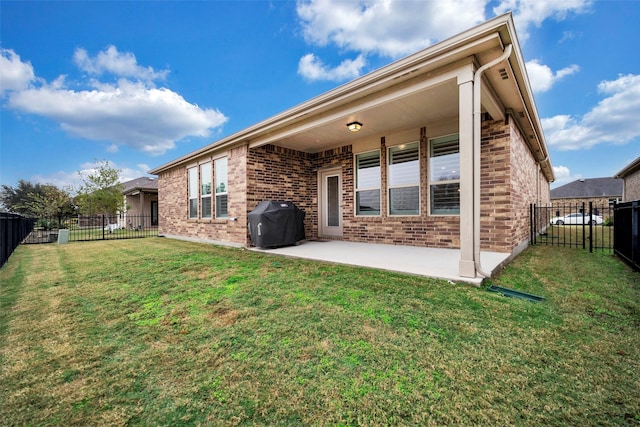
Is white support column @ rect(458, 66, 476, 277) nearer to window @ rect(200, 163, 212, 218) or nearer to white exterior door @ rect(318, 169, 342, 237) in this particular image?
white exterior door @ rect(318, 169, 342, 237)

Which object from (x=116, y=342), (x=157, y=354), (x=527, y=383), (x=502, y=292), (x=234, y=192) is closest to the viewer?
(x=527, y=383)

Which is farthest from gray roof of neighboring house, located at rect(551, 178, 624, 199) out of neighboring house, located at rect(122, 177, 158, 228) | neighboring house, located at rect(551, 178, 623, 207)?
neighboring house, located at rect(122, 177, 158, 228)

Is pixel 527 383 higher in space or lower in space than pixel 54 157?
lower

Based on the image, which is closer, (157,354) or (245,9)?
(157,354)

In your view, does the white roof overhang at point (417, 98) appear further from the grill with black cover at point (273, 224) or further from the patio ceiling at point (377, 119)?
the grill with black cover at point (273, 224)

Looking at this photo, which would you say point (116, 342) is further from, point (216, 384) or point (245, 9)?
point (245, 9)

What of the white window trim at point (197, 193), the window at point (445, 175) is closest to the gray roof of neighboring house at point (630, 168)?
the window at point (445, 175)

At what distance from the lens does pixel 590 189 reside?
30.2 metres

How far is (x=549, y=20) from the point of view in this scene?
872cm

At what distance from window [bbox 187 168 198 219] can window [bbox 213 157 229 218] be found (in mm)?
1469

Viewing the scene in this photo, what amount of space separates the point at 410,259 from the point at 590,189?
39.4 meters

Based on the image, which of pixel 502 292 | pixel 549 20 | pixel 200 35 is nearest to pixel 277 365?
pixel 502 292

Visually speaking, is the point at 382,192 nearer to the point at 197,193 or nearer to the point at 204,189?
the point at 204,189

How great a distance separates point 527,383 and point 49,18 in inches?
520
